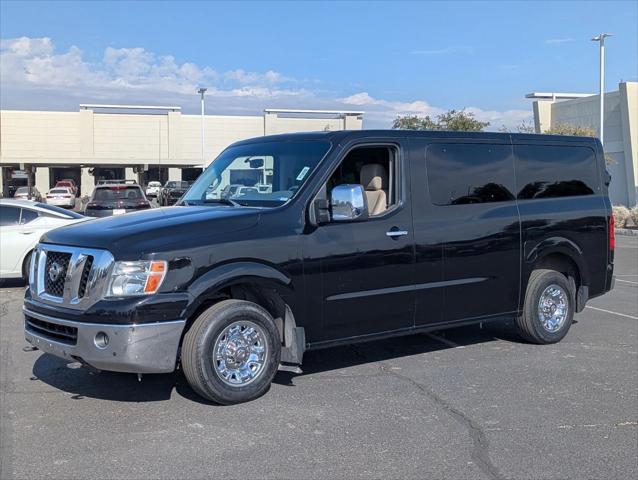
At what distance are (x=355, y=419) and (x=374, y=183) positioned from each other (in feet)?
7.55

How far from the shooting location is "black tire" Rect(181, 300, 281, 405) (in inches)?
210

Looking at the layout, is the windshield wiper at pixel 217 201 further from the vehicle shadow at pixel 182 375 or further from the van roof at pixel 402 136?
the vehicle shadow at pixel 182 375

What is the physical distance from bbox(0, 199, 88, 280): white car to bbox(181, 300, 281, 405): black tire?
21.7ft

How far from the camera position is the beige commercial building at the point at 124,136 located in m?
59.2

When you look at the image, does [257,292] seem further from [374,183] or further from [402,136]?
[402,136]

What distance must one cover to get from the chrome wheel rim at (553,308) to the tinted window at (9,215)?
862 cm

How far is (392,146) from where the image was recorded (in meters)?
6.59

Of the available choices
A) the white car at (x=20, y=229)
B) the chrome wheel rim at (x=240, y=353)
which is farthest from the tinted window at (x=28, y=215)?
the chrome wheel rim at (x=240, y=353)

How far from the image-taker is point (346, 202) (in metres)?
5.88

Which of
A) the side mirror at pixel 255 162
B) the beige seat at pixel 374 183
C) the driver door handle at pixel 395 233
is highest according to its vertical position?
the side mirror at pixel 255 162

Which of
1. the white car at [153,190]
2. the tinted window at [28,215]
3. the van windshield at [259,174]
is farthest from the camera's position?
the white car at [153,190]

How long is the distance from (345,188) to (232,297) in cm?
130

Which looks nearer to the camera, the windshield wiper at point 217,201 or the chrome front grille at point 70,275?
the chrome front grille at point 70,275

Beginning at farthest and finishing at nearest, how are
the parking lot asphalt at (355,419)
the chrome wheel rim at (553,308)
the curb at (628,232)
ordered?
the curb at (628,232) → the chrome wheel rim at (553,308) → the parking lot asphalt at (355,419)
